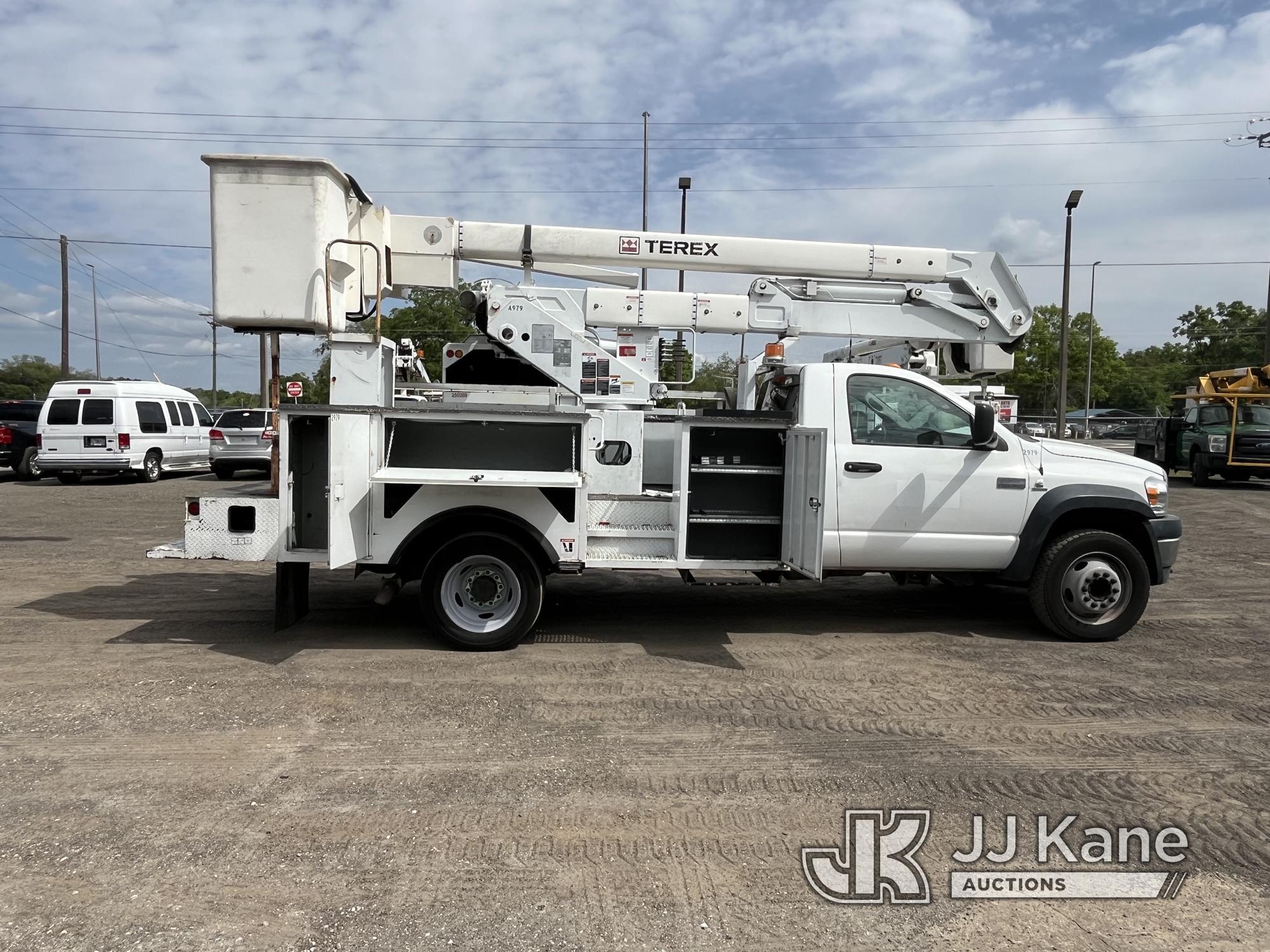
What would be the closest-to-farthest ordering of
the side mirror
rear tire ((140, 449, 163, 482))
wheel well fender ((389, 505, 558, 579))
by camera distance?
wheel well fender ((389, 505, 558, 579)) → the side mirror → rear tire ((140, 449, 163, 482))

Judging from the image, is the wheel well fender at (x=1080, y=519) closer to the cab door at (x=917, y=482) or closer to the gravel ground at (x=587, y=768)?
the cab door at (x=917, y=482)

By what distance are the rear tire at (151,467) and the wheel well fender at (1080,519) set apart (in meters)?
18.2

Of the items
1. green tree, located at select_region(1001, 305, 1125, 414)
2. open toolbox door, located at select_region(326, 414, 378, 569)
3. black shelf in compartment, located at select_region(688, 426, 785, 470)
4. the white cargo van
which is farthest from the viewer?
green tree, located at select_region(1001, 305, 1125, 414)

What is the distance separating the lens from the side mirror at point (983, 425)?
636 cm

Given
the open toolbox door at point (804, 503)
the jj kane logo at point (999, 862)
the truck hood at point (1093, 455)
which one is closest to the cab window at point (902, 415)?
the open toolbox door at point (804, 503)

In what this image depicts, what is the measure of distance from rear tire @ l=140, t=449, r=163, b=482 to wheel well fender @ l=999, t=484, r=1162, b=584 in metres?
18.2

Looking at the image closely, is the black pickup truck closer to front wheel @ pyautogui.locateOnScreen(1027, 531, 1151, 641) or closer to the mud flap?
the mud flap

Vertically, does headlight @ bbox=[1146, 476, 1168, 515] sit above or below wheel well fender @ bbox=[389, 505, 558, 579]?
above

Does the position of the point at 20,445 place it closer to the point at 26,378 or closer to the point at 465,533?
the point at 465,533

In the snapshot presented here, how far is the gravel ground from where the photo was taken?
3.05 m

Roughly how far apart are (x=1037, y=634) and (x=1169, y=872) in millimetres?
3704

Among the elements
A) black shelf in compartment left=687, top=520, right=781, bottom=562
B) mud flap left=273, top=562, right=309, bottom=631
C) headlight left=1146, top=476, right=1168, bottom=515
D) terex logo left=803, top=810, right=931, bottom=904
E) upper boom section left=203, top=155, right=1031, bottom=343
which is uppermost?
upper boom section left=203, top=155, right=1031, bottom=343

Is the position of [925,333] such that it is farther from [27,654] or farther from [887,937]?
[27,654]

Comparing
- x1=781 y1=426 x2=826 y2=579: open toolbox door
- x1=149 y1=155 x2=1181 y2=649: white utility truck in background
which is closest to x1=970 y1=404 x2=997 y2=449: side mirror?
x1=149 y1=155 x2=1181 y2=649: white utility truck in background
